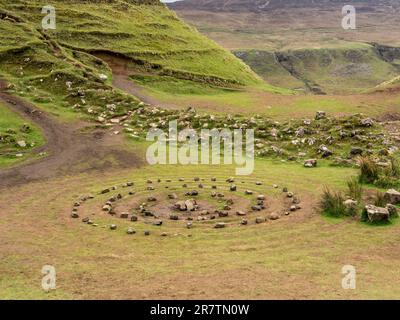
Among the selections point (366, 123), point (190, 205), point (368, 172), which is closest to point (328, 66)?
point (366, 123)

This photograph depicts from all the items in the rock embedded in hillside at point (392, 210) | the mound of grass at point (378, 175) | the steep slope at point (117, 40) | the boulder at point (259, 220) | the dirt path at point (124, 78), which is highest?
the steep slope at point (117, 40)

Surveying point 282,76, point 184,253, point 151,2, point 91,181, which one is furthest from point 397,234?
point 282,76

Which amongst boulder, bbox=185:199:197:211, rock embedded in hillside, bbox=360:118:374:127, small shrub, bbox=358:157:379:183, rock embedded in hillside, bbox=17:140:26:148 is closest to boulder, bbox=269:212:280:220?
boulder, bbox=185:199:197:211

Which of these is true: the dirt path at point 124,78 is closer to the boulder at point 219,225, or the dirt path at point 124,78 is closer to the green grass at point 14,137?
the green grass at point 14,137

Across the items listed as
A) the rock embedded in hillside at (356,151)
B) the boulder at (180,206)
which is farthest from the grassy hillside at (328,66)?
the boulder at (180,206)

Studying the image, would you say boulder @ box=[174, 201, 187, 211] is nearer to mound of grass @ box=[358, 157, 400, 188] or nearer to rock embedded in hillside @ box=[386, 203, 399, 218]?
rock embedded in hillside @ box=[386, 203, 399, 218]

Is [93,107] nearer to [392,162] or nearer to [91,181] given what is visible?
[91,181]

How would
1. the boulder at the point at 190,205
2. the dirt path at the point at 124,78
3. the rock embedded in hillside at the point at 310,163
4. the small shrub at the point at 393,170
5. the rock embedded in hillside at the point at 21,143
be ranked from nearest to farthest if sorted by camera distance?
the boulder at the point at 190,205 → the small shrub at the point at 393,170 → the rock embedded in hillside at the point at 310,163 → the rock embedded in hillside at the point at 21,143 → the dirt path at the point at 124,78
